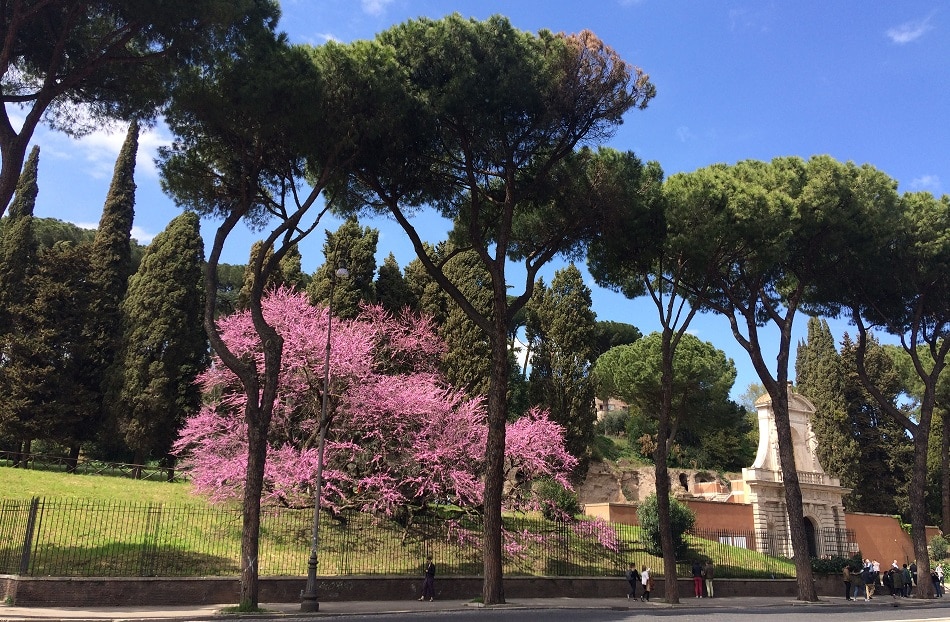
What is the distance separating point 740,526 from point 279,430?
20.9 metres

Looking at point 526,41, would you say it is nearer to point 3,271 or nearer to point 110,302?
point 110,302

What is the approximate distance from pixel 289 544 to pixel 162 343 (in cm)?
1455

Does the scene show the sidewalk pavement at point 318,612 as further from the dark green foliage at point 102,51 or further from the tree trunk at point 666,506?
the dark green foliage at point 102,51

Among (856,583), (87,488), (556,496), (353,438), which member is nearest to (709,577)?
(556,496)

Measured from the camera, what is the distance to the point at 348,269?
3105 centimetres

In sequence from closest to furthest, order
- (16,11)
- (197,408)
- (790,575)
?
(16,11) → (790,575) → (197,408)

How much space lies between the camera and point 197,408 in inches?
1189

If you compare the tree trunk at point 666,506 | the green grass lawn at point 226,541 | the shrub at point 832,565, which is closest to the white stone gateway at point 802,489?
the shrub at point 832,565

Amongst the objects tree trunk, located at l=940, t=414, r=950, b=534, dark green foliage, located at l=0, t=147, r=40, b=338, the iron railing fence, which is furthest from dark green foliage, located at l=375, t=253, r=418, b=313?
tree trunk, located at l=940, t=414, r=950, b=534

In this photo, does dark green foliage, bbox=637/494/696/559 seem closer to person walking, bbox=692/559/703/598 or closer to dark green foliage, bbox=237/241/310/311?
person walking, bbox=692/559/703/598

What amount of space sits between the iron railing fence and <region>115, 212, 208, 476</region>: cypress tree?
903 cm

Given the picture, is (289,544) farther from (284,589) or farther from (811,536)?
(811,536)

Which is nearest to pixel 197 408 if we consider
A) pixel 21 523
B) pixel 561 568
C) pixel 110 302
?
pixel 110 302

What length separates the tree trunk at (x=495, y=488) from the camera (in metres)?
15.0
